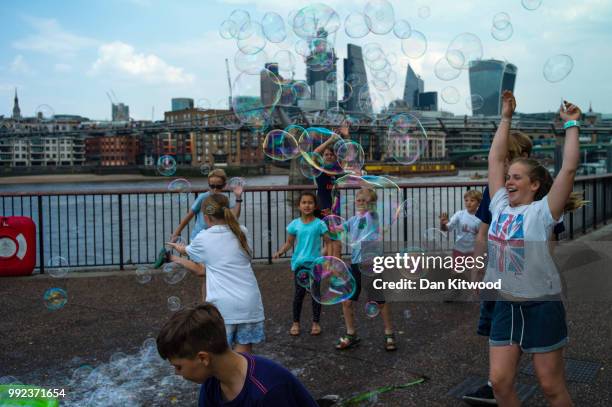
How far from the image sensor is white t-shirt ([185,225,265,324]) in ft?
11.8

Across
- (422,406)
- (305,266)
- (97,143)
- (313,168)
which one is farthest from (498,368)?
(97,143)

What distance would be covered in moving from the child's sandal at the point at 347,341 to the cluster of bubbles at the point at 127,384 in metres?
1.22

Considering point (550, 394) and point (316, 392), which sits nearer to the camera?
point (550, 394)

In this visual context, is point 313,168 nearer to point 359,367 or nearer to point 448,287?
point 448,287

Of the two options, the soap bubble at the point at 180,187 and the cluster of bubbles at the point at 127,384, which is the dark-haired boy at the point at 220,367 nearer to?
the cluster of bubbles at the point at 127,384

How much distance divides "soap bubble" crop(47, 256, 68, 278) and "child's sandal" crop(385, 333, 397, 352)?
434 centimetres

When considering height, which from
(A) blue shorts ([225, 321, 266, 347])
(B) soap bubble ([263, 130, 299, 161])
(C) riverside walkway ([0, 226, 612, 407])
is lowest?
(C) riverside walkway ([0, 226, 612, 407])

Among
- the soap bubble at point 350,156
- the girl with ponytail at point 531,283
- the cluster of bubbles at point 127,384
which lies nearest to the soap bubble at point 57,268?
the cluster of bubbles at point 127,384

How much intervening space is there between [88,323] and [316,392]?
2.63 metres

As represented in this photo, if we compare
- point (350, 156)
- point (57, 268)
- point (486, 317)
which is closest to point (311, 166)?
point (350, 156)

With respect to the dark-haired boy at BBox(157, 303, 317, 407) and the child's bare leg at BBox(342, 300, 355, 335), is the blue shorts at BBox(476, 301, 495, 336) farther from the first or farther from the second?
the dark-haired boy at BBox(157, 303, 317, 407)

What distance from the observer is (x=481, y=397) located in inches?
139

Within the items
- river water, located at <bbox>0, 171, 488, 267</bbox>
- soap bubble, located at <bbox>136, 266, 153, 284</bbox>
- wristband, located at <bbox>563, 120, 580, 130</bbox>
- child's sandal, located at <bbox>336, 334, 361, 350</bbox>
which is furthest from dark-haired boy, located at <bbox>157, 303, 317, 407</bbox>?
soap bubble, located at <bbox>136, 266, 153, 284</bbox>

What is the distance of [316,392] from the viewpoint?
382cm
